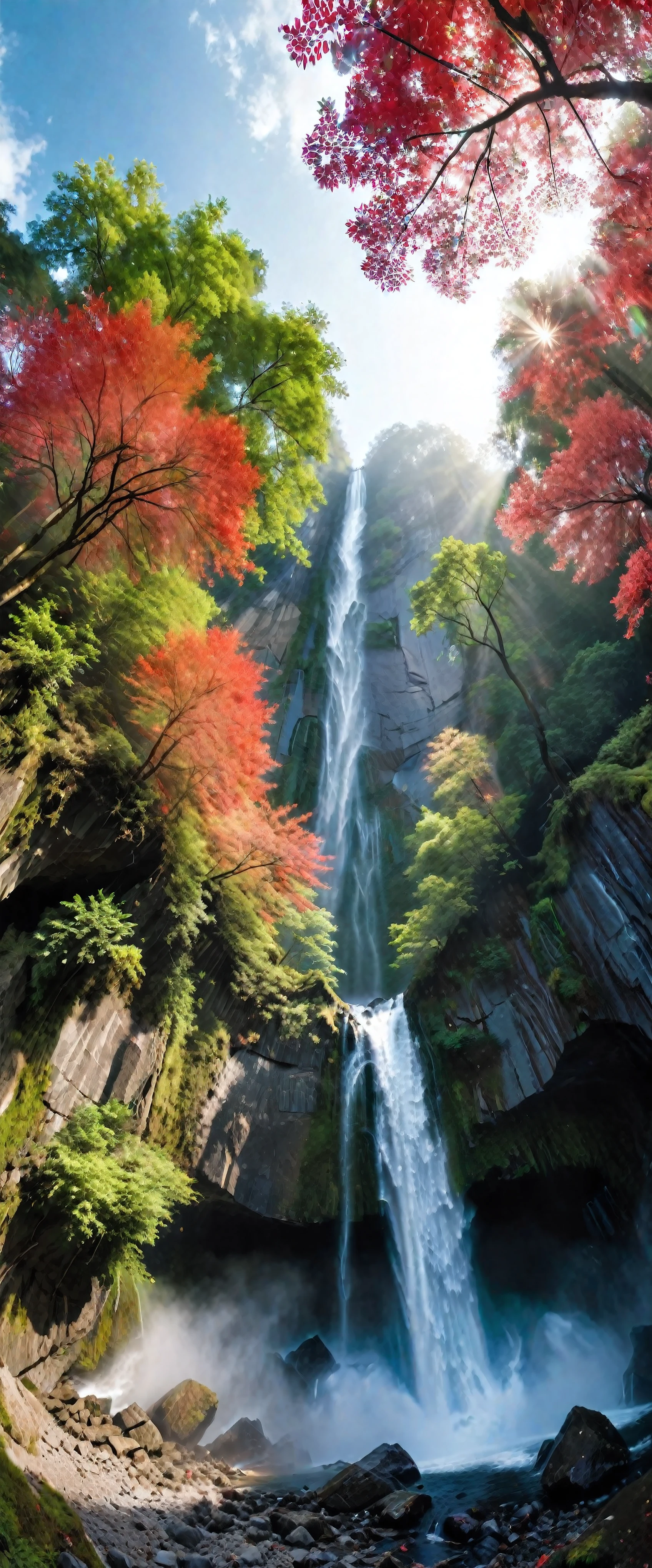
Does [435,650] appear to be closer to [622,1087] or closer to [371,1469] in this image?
[622,1087]

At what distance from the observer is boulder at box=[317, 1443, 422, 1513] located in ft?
23.8

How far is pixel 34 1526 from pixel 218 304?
14801 millimetres

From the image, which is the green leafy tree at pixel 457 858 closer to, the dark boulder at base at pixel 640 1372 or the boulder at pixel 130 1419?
the dark boulder at base at pixel 640 1372

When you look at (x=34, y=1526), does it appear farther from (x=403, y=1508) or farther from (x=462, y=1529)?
(x=403, y=1508)

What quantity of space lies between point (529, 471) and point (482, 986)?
1460cm

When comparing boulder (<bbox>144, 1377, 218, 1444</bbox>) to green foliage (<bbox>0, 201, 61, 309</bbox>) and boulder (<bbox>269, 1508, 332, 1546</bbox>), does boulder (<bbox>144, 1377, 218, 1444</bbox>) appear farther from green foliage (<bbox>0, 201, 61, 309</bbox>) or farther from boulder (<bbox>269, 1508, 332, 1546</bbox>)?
green foliage (<bbox>0, 201, 61, 309</bbox>)

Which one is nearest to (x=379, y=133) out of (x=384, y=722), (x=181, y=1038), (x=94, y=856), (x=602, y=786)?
(x=94, y=856)

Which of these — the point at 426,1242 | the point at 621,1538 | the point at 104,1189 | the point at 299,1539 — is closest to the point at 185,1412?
the point at 299,1539

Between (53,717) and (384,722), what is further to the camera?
(384,722)

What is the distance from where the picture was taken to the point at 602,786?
1171 cm

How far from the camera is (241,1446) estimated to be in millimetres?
9977

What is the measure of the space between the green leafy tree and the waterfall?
26.8ft

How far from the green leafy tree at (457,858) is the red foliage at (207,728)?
462 centimetres

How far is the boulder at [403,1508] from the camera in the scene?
22.0ft
